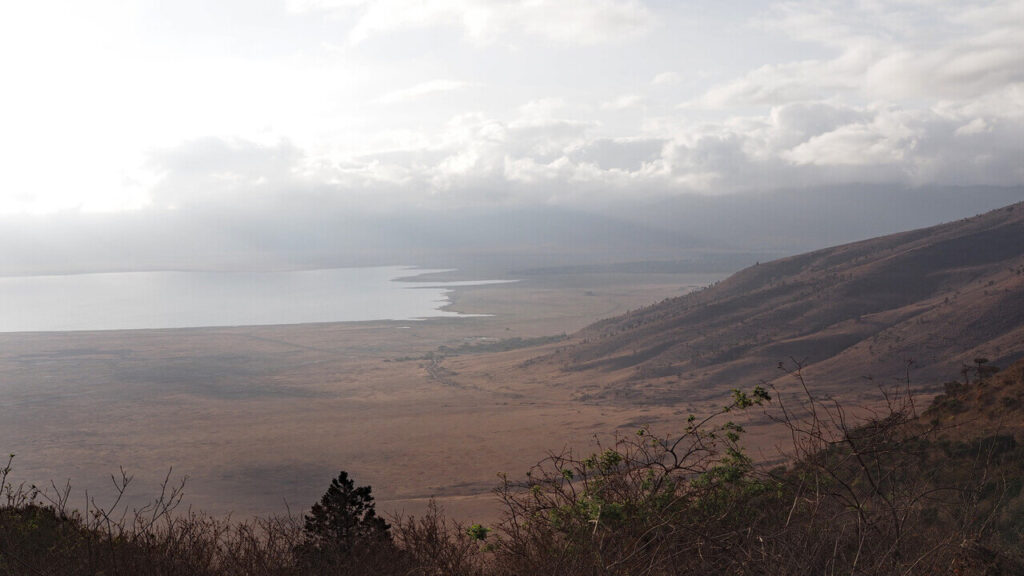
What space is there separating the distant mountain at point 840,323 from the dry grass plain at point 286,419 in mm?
9918

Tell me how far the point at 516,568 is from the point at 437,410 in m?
56.0

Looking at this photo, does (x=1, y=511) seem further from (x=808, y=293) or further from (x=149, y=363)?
(x=149, y=363)

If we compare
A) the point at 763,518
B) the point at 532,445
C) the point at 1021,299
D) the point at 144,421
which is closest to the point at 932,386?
the point at 1021,299

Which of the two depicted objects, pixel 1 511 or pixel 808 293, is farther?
pixel 808 293

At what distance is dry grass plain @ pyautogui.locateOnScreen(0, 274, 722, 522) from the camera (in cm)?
4384

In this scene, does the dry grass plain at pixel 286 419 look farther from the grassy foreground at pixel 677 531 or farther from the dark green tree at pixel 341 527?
the grassy foreground at pixel 677 531

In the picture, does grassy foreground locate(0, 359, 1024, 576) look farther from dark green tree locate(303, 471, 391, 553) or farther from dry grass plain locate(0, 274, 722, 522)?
dry grass plain locate(0, 274, 722, 522)

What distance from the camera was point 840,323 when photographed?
78688 mm

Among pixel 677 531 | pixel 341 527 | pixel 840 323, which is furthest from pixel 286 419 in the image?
pixel 677 531

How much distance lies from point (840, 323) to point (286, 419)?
56.3 m

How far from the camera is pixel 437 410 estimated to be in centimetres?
6388

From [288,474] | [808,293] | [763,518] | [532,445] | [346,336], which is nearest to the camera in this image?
[763,518]

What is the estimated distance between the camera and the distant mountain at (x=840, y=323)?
213ft

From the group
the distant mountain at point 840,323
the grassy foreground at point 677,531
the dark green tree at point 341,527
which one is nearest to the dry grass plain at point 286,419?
the distant mountain at point 840,323
